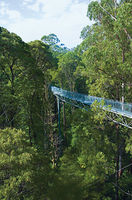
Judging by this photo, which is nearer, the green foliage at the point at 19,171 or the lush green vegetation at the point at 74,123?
the green foliage at the point at 19,171

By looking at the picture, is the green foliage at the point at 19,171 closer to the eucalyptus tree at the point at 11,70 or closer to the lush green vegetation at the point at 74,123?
the lush green vegetation at the point at 74,123

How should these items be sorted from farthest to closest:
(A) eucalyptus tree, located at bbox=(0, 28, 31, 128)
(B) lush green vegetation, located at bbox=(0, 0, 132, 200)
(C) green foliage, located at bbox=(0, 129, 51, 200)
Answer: (A) eucalyptus tree, located at bbox=(0, 28, 31, 128)
(B) lush green vegetation, located at bbox=(0, 0, 132, 200)
(C) green foliage, located at bbox=(0, 129, 51, 200)

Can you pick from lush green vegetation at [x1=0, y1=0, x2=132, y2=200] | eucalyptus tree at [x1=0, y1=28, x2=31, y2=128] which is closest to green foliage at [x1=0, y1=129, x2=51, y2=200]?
lush green vegetation at [x1=0, y1=0, x2=132, y2=200]

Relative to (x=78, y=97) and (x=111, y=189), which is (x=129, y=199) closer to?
(x=111, y=189)

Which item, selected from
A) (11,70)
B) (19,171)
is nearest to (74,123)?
(11,70)

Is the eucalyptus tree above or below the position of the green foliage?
above

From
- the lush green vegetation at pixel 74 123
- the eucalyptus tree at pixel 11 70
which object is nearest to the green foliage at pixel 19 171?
the lush green vegetation at pixel 74 123

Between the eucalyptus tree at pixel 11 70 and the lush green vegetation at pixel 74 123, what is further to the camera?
the eucalyptus tree at pixel 11 70

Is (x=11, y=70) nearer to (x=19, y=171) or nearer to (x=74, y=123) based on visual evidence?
(x=19, y=171)

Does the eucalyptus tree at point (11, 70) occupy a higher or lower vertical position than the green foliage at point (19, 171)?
higher

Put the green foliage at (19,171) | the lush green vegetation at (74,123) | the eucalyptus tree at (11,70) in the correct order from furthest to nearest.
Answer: the eucalyptus tree at (11,70) → the lush green vegetation at (74,123) → the green foliage at (19,171)

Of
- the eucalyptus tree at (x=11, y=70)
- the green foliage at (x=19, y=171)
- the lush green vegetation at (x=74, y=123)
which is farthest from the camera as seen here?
the eucalyptus tree at (x=11, y=70)

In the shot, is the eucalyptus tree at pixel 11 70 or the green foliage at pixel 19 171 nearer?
the green foliage at pixel 19 171

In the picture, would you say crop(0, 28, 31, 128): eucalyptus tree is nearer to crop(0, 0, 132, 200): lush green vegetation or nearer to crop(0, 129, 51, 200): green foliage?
crop(0, 0, 132, 200): lush green vegetation
